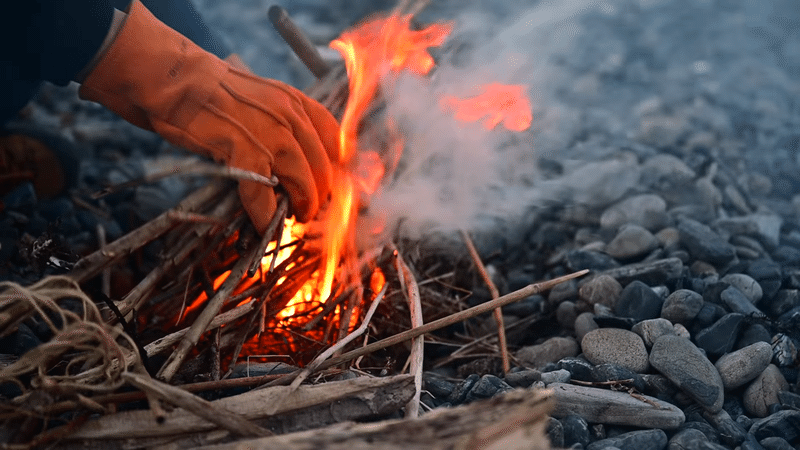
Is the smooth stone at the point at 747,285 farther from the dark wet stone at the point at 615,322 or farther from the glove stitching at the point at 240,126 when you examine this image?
the glove stitching at the point at 240,126

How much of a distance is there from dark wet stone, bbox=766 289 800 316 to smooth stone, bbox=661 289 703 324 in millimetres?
352

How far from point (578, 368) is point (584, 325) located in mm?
326

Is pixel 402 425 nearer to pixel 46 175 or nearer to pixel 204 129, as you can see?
pixel 204 129

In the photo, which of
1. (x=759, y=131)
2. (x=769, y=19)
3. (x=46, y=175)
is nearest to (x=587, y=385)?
(x=46, y=175)

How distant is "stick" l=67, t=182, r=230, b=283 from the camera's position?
1766mm

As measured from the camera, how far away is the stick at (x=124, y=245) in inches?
69.5

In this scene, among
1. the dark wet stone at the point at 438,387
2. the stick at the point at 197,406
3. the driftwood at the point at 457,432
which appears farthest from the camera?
the dark wet stone at the point at 438,387

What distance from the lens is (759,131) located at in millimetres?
4395

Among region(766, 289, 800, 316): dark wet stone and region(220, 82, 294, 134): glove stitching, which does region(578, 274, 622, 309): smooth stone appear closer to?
region(766, 289, 800, 316): dark wet stone

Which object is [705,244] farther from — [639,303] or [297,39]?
[297,39]

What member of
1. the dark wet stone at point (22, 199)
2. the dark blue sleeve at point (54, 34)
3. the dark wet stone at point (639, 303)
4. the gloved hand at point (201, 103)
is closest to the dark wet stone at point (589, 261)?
the dark wet stone at point (639, 303)

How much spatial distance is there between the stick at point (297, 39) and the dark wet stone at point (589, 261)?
1577 millimetres

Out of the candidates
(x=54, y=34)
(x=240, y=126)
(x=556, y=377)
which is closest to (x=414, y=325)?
(x=556, y=377)

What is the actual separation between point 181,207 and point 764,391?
6.51 ft
